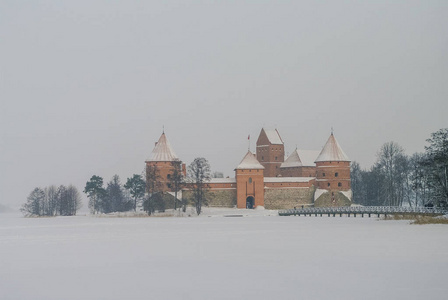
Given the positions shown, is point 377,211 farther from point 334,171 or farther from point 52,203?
point 52,203

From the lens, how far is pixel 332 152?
219ft

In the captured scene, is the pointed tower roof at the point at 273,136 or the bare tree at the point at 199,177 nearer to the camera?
the bare tree at the point at 199,177

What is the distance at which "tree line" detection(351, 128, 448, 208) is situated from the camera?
119ft

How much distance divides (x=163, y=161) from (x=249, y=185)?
1015cm

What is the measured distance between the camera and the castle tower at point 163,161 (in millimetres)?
64125

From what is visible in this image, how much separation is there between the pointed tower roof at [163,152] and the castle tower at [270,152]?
610 inches

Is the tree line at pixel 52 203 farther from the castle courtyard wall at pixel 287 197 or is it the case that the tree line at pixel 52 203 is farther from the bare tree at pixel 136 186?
the castle courtyard wall at pixel 287 197

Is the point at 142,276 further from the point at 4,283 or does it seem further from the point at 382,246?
the point at 382,246

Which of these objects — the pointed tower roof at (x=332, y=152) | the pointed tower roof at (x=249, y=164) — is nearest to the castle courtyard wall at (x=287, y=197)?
the pointed tower roof at (x=249, y=164)

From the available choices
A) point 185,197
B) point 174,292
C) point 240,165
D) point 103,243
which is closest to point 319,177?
point 240,165

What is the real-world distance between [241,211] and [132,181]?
51.9ft

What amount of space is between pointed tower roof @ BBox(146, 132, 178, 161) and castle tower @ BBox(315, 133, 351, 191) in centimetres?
1694

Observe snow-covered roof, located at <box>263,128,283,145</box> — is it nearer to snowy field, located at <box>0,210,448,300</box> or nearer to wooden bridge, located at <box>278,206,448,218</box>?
wooden bridge, located at <box>278,206,448,218</box>

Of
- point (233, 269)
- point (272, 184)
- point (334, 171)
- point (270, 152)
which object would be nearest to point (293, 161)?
point (270, 152)
